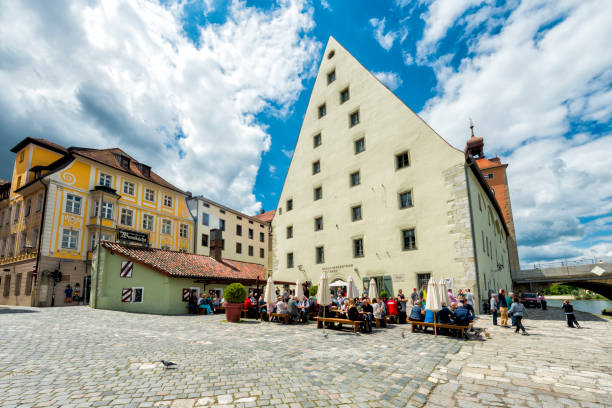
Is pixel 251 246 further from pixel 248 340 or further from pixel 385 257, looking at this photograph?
pixel 248 340

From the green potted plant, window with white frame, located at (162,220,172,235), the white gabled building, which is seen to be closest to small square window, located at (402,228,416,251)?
the white gabled building

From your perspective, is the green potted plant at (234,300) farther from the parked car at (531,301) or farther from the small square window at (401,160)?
the parked car at (531,301)

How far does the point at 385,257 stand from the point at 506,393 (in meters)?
16.4

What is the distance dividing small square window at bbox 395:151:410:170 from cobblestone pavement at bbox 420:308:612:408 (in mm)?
14054

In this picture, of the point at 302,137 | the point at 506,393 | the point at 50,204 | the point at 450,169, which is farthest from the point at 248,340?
the point at 50,204

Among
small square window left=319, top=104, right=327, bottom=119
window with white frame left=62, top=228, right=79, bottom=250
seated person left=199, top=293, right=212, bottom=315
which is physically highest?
small square window left=319, top=104, right=327, bottom=119

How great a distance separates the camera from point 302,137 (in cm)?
3008

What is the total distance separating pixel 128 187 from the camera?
109ft

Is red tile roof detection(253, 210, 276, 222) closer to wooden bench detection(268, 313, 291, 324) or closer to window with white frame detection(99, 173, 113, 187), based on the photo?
window with white frame detection(99, 173, 113, 187)

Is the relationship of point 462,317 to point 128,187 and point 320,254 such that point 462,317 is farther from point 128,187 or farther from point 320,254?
point 128,187

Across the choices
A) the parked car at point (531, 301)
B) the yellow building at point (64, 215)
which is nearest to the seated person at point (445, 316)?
the parked car at point (531, 301)

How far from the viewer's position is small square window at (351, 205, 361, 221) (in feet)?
79.1

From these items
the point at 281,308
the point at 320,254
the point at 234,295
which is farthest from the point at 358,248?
the point at 234,295

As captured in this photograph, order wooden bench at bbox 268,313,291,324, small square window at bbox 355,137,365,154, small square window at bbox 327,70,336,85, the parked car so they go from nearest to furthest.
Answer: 1. wooden bench at bbox 268,313,291,324
2. small square window at bbox 355,137,365,154
3. small square window at bbox 327,70,336,85
4. the parked car
